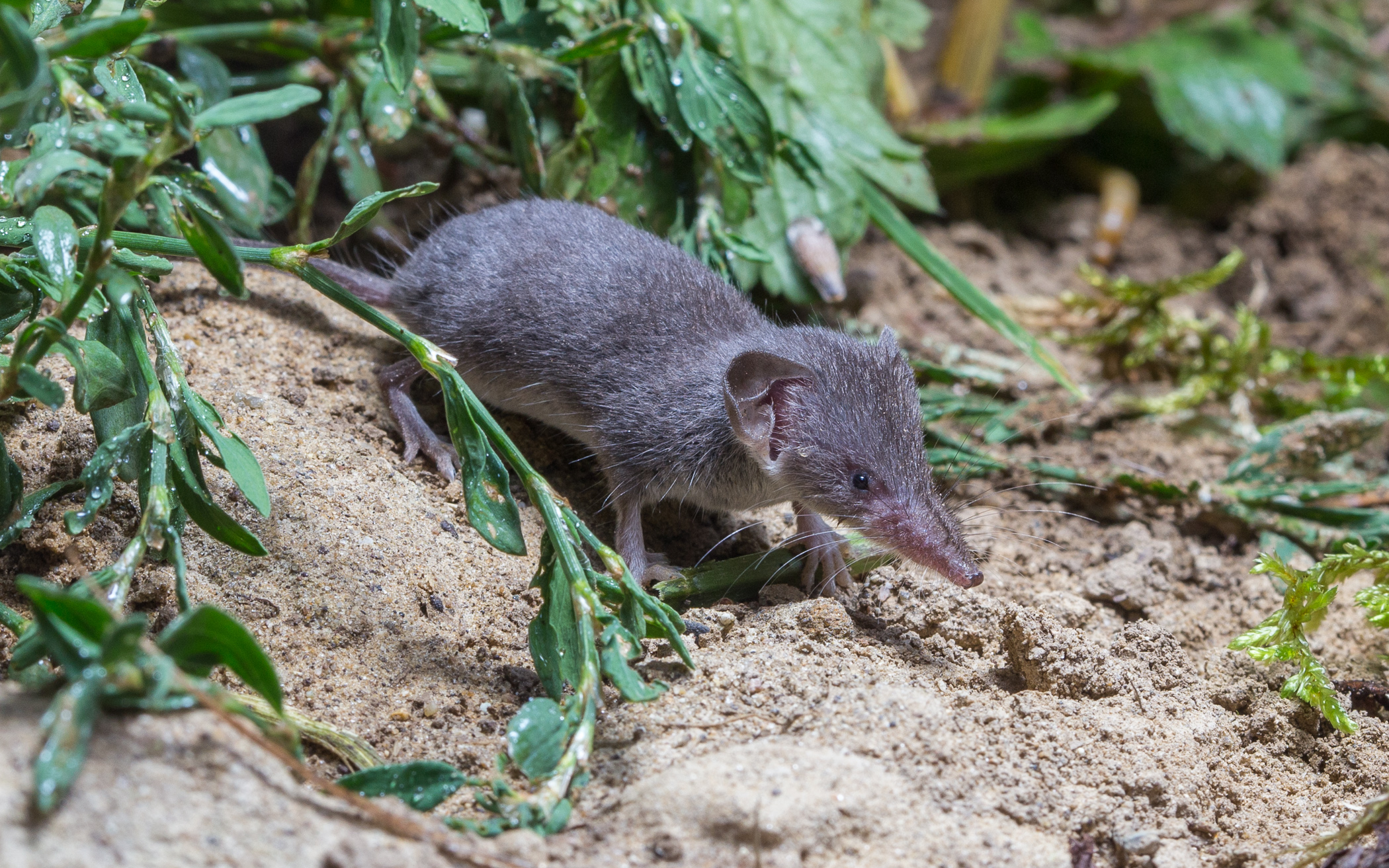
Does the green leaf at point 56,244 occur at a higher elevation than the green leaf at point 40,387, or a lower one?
higher

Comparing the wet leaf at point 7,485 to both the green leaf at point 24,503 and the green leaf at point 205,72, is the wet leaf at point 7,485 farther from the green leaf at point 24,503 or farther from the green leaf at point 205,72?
the green leaf at point 205,72

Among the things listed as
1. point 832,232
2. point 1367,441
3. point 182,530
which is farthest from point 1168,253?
point 182,530

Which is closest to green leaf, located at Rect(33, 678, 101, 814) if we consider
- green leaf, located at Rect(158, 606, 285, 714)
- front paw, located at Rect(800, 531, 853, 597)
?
green leaf, located at Rect(158, 606, 285, 714)

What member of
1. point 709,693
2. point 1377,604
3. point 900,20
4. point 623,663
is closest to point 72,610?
point 623,663

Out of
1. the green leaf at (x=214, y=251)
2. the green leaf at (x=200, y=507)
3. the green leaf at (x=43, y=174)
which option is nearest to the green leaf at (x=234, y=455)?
the green leaf at (x=200, y=507)

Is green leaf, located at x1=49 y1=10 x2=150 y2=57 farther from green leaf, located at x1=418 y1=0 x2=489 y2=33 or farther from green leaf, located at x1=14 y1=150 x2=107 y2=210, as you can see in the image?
green leaf, located at x1=418 y1=0 x2=489 y2=33

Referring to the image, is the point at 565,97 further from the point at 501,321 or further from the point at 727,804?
the point at 727,804
